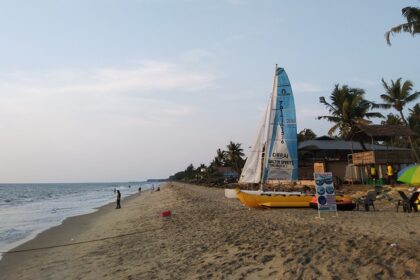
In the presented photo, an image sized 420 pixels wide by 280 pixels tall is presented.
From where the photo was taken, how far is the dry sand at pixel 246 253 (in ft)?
26.3

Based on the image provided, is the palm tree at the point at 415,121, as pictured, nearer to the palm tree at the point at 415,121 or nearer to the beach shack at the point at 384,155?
the palm tree at the point at 415,121

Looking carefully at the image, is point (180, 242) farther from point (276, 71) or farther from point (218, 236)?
point (276, 71)

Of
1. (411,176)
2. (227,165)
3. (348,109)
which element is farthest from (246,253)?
(227,165)

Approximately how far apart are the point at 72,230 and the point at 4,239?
3.45 metres

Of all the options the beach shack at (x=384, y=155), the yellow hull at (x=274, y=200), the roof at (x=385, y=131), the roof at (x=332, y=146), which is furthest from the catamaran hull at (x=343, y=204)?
the roof at (x=332, y=146)

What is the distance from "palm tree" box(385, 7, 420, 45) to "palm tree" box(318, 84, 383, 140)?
14.8 meters

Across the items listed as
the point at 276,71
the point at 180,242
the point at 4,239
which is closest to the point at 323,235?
the point at 180,242

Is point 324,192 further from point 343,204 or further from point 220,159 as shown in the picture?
point 220,159

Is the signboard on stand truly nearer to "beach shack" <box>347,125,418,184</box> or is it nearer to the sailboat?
the sailboat

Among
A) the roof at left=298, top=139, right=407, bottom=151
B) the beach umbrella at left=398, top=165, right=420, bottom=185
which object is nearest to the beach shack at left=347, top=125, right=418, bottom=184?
the roof at left=298, top=139, right=407, bottom=151

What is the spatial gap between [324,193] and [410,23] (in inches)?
759

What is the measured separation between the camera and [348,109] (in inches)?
1684

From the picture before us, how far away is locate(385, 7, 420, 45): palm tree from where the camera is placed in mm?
27461

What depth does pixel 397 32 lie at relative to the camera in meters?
28.5
